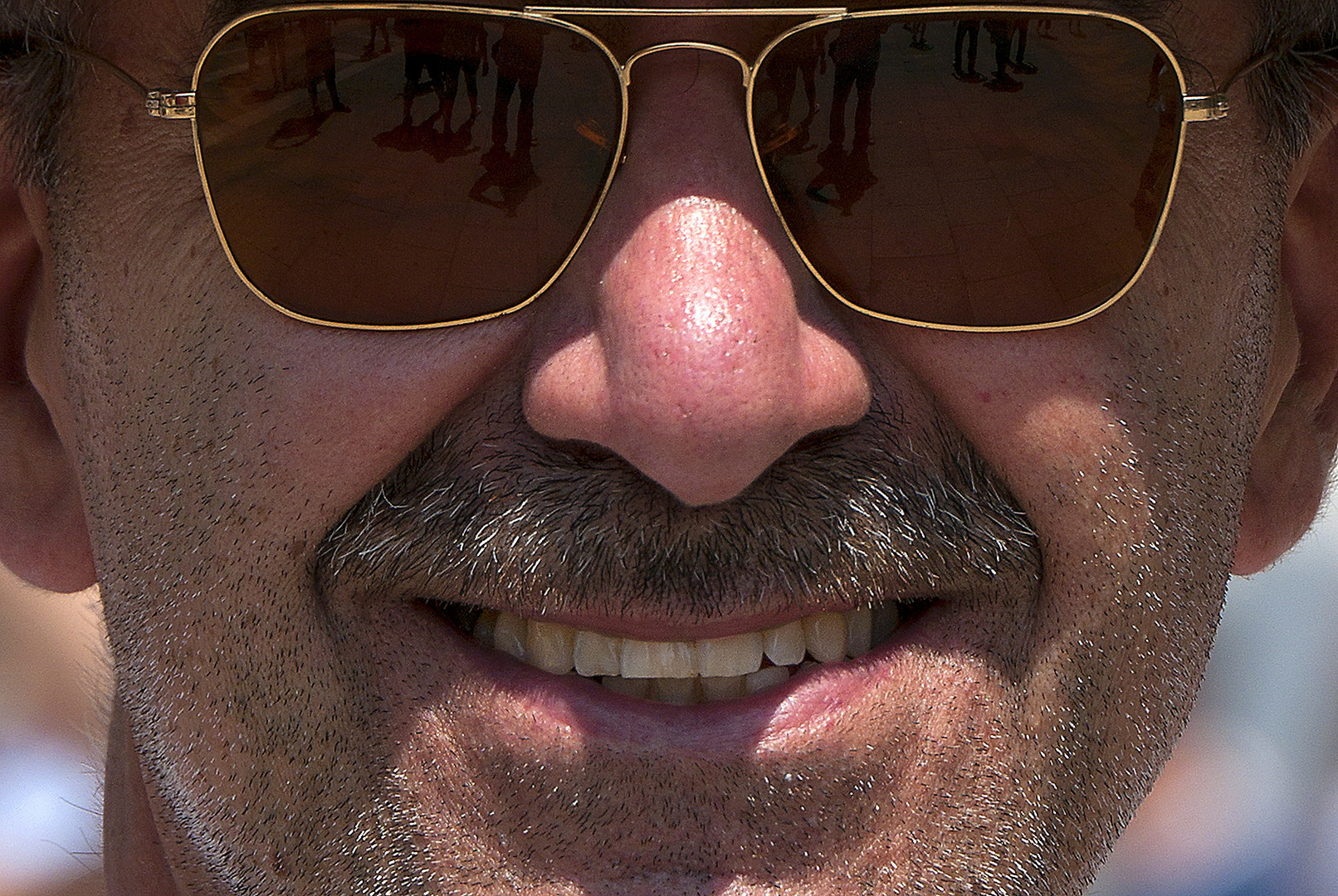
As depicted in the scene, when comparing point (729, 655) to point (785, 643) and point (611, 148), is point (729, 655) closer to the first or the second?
point (785, 643)

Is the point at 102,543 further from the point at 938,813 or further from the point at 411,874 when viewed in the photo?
the point at 938,813

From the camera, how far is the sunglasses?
4.94 ft

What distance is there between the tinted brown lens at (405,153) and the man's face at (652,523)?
5 centimetres

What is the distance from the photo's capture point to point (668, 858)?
1.69m

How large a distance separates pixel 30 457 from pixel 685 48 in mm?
1234

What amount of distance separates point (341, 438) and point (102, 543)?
0.44m

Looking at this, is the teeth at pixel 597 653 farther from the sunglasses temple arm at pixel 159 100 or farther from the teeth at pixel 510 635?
the sunglasses temple arm at pixel 159 100

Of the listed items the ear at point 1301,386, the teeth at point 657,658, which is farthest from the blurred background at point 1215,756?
the teeth at point 657,658

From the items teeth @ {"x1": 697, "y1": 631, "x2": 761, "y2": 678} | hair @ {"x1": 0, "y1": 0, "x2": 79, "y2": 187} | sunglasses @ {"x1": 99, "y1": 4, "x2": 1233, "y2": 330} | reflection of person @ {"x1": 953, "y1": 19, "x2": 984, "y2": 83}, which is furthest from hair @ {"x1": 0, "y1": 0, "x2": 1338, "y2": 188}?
teeth @ {"x1": 697, "y1": 631, "x2": 761, "y2": 678}

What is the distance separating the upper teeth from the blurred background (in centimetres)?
328

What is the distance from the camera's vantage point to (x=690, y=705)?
1.73m

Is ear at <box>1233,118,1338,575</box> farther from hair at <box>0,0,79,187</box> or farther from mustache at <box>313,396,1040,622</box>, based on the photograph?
hair at <box>0,0,79,187</box>

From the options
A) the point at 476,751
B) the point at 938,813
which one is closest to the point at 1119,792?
the point at 938,813

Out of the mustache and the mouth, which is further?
the mouth
